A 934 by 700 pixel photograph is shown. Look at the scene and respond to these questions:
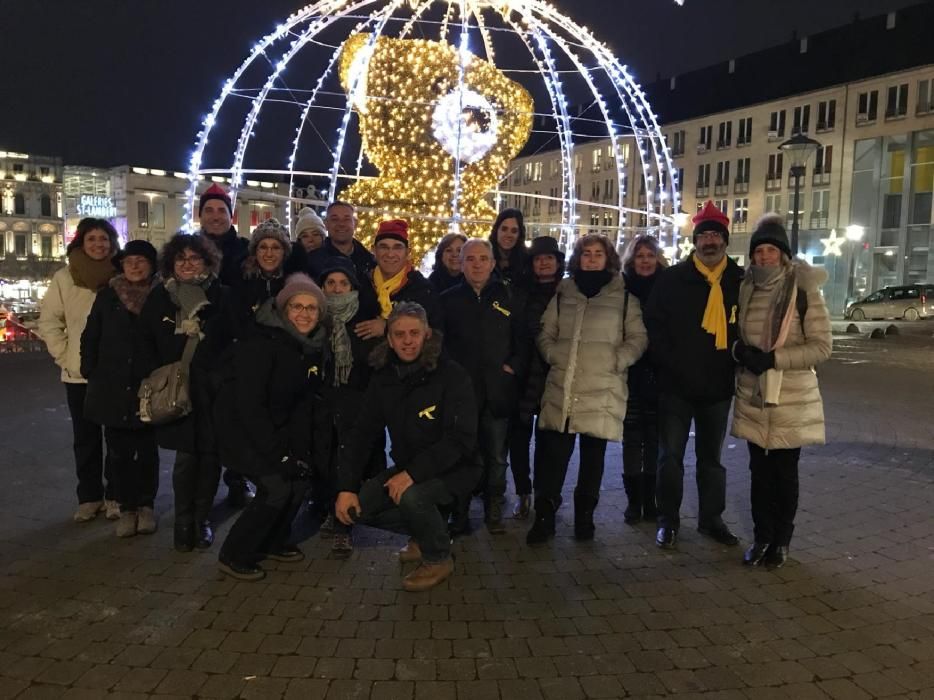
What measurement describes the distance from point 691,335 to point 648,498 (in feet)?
4.15

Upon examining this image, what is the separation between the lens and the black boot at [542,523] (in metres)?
4.38

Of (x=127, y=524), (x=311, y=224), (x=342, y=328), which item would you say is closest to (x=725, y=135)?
(x=311, y=224)

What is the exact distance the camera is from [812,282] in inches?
154

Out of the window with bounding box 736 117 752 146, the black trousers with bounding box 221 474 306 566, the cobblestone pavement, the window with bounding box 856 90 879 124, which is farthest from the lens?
the window with bounding box 736 117 752 146

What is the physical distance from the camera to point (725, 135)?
45312mm

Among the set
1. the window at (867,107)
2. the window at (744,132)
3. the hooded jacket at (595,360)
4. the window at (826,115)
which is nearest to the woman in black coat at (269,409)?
the hooded jacket at (595,360)

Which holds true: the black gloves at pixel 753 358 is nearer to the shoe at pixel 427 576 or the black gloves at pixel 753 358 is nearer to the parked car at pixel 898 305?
the shoe at pixel 427 576

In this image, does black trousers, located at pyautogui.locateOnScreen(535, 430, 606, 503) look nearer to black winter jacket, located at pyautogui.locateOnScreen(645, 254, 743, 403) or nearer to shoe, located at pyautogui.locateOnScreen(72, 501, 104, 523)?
black winter jacket, located at pyautogui.locateOnScreen(645, 254, 743, 403)

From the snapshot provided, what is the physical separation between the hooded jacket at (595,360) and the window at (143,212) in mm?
54865

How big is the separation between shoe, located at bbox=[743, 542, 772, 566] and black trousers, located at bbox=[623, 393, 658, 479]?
866 mm

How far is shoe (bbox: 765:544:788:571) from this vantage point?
4.04 m

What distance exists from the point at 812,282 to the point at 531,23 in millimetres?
5065

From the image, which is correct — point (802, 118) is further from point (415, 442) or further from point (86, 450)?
point (86, 450)

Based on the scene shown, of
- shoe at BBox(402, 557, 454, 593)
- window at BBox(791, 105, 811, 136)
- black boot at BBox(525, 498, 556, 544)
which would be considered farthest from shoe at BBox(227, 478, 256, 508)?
window at BBox(791, 105, 811, 136)
